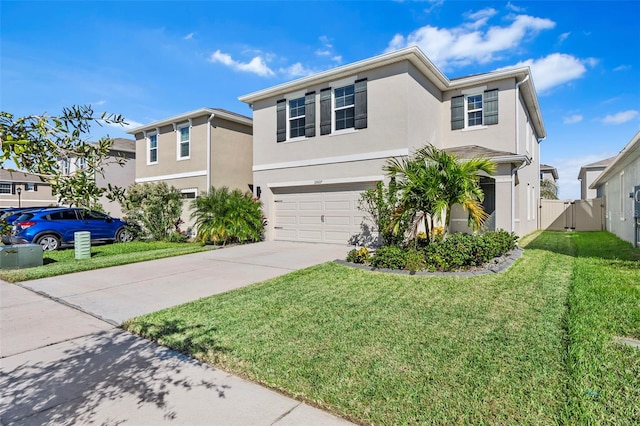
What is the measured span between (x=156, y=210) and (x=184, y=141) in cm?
361

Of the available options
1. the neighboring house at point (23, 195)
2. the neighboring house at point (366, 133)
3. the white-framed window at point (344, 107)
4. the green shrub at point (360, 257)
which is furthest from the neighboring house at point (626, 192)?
the neighboring house at point (23, 195)

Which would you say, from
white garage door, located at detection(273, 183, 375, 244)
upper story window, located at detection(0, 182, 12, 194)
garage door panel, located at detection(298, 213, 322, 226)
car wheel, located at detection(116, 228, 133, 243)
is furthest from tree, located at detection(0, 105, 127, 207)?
upper story window, located at detection(0, 182, 12, 194)

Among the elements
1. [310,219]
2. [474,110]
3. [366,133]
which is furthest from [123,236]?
[474,110]

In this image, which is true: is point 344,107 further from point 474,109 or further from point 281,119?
point 474,109

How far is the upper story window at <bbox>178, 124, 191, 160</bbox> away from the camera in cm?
1628

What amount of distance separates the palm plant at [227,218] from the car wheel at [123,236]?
4026 mm

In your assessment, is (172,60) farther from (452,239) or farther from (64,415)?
(64,415)

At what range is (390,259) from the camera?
7801mm

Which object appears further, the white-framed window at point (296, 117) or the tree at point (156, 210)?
the tree at point (156, 210)

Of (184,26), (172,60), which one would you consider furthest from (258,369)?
(172,60)

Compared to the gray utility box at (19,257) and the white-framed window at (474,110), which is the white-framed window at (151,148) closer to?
the gray utility box at (19,257)

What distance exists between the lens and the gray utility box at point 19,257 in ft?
29.4

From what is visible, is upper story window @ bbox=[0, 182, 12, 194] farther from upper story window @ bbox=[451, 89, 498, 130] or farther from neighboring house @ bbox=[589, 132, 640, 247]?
neighboring house @ bbox=[589, 132, 640, 247]

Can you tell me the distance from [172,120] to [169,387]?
15.5m
